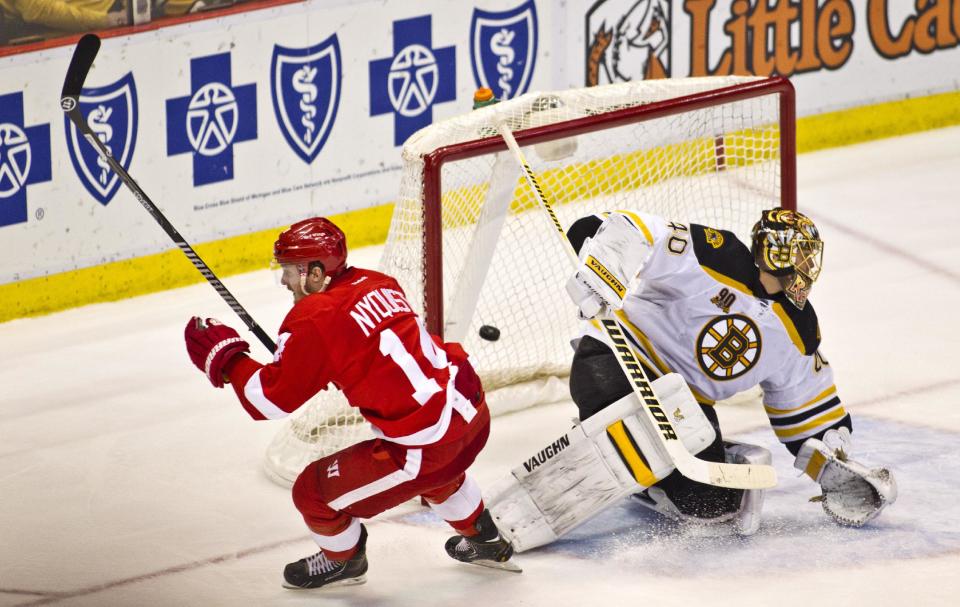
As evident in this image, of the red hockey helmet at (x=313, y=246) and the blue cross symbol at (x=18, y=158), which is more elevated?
the blue cross symbol at (x=18, y=158)

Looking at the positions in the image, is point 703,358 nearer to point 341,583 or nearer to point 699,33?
point 341,583

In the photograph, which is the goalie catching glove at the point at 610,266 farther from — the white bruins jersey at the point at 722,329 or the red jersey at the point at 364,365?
the red jersey at the point at 364,365

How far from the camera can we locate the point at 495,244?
15.8 ft

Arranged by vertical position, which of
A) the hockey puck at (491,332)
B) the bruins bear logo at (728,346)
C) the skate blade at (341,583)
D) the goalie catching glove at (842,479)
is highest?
the bruins bear logo at (728,346)

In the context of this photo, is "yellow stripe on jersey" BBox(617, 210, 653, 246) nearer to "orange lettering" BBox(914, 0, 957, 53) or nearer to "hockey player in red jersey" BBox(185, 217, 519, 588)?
"hockey player in red jersey" BBox(185, 217, 519, 588)

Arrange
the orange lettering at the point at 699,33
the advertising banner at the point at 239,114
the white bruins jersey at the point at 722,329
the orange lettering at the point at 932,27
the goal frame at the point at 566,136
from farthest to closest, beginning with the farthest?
the orange lettering at the point at 932,27 < the orange lettering at the point at 699,33 < the advertising banner at the point at 239,114 < the goal frame at the point at 566,136 < the white bruins jersey at the point at 722,329

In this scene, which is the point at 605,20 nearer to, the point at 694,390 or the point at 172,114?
the point at 172,114

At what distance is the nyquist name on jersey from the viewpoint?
3607 millimetres

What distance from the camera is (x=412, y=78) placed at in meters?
6.32

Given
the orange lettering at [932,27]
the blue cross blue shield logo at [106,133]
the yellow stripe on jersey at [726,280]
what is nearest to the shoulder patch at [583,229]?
the yellow stripe on jersey at [726,280]

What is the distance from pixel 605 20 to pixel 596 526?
290 cm

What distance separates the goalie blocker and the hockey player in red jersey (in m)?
0.31

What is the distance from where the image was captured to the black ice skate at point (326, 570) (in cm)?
398

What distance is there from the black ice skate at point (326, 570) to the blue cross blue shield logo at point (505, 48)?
284 cm
